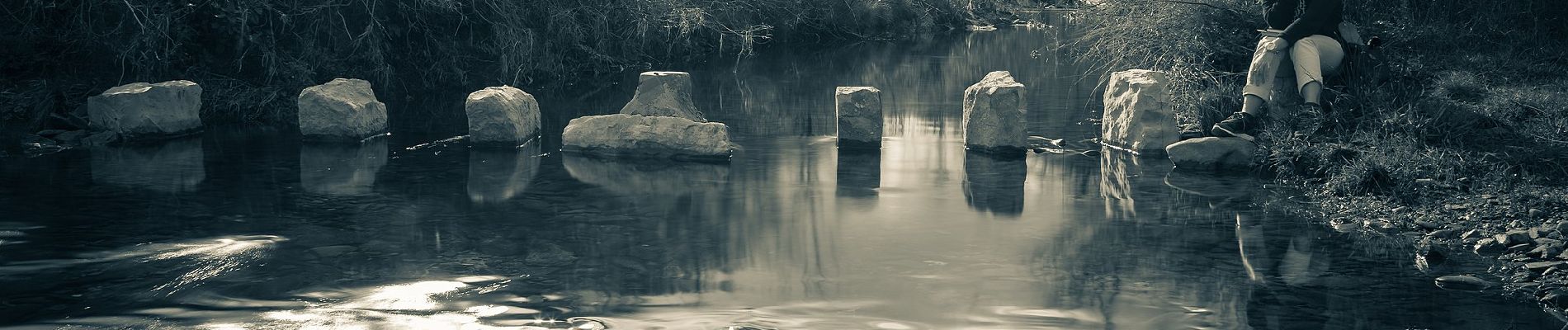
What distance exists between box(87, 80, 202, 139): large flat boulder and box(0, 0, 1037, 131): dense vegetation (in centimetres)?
40

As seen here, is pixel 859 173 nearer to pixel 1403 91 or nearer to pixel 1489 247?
pixel 1403 91

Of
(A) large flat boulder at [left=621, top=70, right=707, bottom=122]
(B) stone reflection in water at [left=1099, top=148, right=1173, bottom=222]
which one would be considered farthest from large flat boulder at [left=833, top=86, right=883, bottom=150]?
(B) stone reflection in water at [left=1099, top=148, right=1173, bottom=222]

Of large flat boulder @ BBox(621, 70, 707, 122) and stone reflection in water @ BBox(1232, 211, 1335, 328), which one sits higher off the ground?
large flat boulder @ BBox(621, 70, 707, 122)

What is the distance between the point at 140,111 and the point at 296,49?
318 centimetres

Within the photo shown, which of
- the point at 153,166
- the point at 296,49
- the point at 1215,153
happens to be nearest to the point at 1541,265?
the point at 1215,153

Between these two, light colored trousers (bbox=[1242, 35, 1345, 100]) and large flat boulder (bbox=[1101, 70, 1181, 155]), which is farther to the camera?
large flat boulder (bbox=[1101, 70, 1181, 155])

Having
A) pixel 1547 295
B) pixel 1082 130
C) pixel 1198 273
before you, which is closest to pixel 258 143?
pixel 1082 130

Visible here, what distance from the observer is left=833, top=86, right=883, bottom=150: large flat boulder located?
1086 centimetres

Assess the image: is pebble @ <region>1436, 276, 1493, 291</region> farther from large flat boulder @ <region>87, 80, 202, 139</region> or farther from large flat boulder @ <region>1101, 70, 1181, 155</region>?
large flat boulder @ <region>87, 80, 202, 139</region>

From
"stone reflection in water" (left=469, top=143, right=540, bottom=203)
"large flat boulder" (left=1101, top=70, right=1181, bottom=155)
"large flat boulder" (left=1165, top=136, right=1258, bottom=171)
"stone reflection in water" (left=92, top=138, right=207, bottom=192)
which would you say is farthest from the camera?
"large flat boulder" (left=1101, top=70, right=1181, bottom=155)

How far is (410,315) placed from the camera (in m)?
5.79

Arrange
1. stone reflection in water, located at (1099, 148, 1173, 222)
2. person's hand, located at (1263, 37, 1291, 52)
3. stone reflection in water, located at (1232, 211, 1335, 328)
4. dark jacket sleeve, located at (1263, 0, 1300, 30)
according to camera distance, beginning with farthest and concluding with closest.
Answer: dark jacket sleeve, located at (1263, 0, 1300, 30) → person's hand, located at (1263, 37, 1291, 52) → stone reflection in water, located at (1099, 148, 1173, 222) → stone reflection in water, located at (1232, 211, 1335, 328)

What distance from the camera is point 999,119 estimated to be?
10.5 metres

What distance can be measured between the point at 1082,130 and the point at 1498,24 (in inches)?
153
